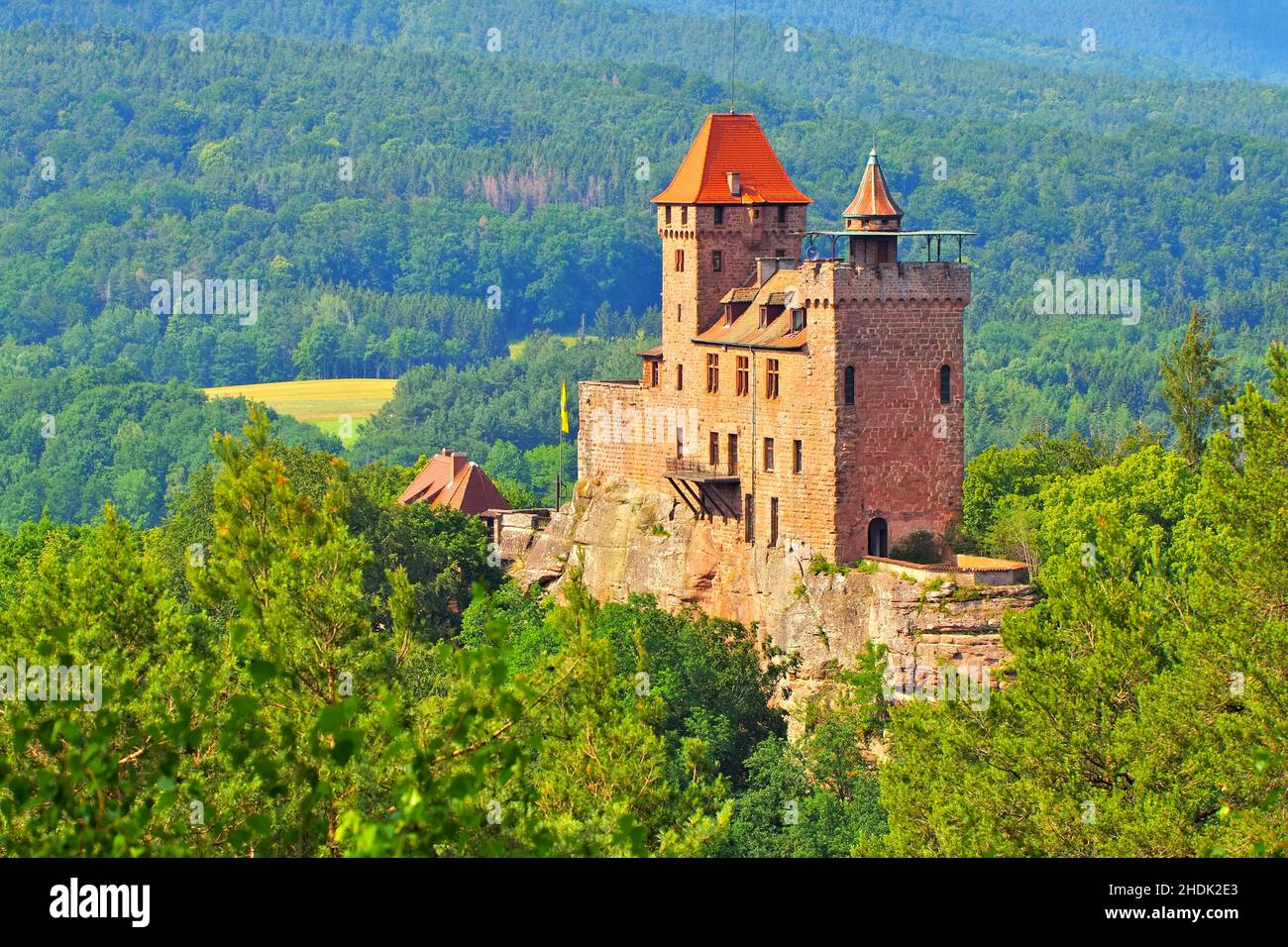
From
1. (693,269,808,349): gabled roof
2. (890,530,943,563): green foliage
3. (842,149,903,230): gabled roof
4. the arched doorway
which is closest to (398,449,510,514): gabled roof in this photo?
(693,269,808,349): gabled roof

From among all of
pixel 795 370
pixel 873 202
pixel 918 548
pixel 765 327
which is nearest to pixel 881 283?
pixel 873 202

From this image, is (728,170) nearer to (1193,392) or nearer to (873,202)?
(873,202)

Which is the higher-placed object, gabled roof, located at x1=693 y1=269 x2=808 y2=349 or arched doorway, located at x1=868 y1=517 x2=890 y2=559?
gabled roof, located at x1=693 y1=269 x2=808 y2=349

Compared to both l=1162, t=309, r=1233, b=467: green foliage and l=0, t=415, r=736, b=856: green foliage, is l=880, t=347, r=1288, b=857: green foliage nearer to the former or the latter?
l=0, t=415, r=736, b=856: green foliage

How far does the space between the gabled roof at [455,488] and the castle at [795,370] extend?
1706 cm

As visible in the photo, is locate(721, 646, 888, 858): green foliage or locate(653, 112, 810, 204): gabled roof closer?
locate(721, 646, 888, 858): green foliage

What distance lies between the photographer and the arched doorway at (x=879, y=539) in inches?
2844

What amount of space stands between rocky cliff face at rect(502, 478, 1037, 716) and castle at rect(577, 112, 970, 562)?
735mm

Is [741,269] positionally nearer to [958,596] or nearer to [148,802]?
[958,596]

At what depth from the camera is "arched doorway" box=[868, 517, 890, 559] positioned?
72.2 metres

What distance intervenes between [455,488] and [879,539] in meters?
28.9

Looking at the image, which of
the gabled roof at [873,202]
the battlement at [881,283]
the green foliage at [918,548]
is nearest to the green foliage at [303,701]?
the green foliage at [918,548]

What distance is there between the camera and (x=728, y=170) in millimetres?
79812
